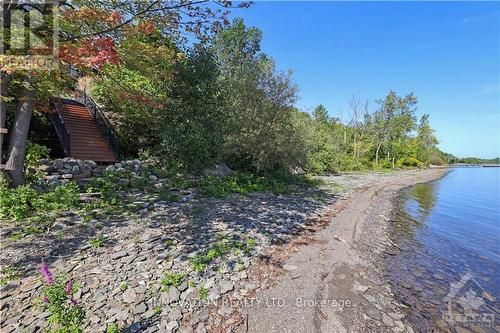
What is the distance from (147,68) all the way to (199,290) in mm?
6746

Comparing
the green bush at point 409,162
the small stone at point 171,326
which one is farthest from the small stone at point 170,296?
the green bush at point 409,162

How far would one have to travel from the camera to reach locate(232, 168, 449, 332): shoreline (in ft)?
13.6

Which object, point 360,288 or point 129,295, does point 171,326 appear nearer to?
point 129,295

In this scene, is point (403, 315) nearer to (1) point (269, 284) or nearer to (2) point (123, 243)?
(1) point (269, 284)

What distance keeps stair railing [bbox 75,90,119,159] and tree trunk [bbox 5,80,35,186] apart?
17.9ft

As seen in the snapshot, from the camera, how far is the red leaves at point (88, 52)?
559 cm

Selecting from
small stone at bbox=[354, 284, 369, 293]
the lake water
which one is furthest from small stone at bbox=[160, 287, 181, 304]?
the lake water

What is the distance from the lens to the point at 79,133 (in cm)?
1321

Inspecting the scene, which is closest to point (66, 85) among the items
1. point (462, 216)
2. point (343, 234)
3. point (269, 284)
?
point (269, 284)

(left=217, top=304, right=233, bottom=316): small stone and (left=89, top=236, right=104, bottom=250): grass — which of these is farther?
(left=89, top=236, right=104, bottom=250): grass

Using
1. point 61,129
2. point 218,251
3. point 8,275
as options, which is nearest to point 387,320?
point 218,251

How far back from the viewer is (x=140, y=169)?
1157cm

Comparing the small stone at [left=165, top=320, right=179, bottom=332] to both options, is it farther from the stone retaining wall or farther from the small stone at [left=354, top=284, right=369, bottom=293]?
the stone retaining wall

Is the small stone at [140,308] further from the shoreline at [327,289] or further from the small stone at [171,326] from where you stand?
the shoreline at [327,289]
